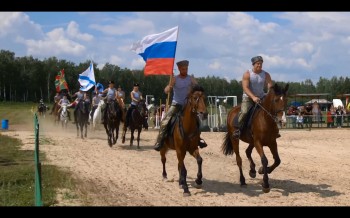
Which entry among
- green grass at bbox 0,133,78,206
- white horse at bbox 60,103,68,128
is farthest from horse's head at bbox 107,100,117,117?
white horse at bbox 60,103,68,128

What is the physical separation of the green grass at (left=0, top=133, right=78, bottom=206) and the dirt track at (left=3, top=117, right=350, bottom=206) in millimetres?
Answer: 402

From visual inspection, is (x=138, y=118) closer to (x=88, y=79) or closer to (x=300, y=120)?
(x=88, y=79)

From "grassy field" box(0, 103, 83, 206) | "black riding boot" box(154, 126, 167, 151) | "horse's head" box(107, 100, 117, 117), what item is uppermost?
"horse's head" box(107, 100, 117, 117)

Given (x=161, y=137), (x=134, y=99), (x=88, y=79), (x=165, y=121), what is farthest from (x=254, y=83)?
(x=88, y=79)

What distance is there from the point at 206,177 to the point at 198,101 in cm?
321

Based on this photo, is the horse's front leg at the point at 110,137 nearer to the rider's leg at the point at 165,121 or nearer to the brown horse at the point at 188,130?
the rider's leg at the point at 165,121

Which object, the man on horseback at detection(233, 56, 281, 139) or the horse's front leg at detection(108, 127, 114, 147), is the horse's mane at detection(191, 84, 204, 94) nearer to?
the man on horseback at detection(233, 56, 281, 139)

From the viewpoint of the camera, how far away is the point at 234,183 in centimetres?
1066

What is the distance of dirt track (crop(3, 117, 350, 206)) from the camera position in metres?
8.60

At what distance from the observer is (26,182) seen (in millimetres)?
10016
